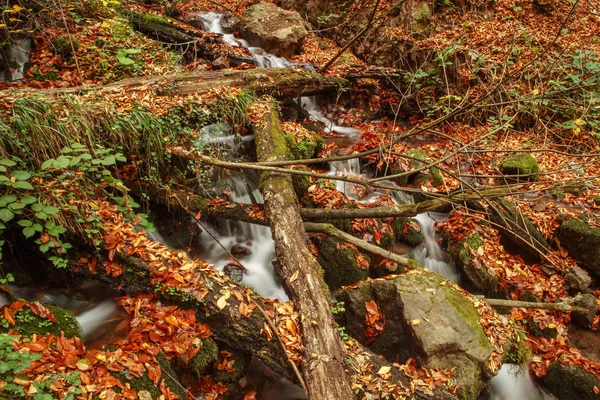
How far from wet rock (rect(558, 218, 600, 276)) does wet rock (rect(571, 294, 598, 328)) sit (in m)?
0.80

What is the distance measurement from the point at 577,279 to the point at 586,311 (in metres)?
0.59

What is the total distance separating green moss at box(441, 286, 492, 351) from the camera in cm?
404

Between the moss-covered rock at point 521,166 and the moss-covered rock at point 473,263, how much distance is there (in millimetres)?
1843

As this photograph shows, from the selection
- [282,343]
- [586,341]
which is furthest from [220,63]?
[586,341]

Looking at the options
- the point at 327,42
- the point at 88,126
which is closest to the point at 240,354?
the point at 88,126

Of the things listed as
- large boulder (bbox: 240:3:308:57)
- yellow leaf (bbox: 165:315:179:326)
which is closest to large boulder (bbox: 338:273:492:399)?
yellow leaf (bbox: 165:315:179:326)

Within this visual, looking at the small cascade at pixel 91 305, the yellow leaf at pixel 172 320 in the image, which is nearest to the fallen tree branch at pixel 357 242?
the yellow leaf at pixel 172 320

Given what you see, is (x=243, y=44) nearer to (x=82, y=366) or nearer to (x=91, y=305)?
(x=91, y=305)

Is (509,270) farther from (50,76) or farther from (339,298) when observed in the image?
(50,76)

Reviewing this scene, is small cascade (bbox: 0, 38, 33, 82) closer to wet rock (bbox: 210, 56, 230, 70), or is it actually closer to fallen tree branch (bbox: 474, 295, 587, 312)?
wet rock (bbox: 210, 56, 230, 70)

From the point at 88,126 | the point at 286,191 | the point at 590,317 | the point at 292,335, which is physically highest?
the point at 88,126

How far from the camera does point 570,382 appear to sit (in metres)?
4.67

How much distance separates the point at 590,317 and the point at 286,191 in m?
5.25

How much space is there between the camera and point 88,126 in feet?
13.9
